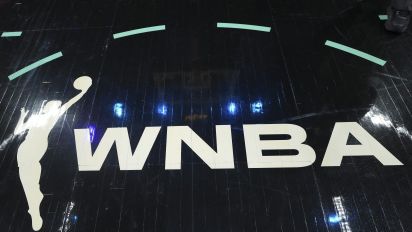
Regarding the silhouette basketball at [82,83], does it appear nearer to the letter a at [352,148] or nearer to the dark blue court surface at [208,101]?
the dark blue court surface at [208,101]

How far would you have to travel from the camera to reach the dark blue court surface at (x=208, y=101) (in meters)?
2.41

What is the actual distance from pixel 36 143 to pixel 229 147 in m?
1.52

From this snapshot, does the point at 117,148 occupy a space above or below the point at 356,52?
below

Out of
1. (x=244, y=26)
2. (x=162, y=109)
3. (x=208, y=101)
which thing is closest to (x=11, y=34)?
(x=162, y=109)

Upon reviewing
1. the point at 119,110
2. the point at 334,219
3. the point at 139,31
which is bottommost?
the point at 334,219

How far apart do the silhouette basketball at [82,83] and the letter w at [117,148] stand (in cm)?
49

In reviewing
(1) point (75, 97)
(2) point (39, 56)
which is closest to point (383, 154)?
(1) point (75, 97)

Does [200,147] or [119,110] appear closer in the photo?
[200,147]

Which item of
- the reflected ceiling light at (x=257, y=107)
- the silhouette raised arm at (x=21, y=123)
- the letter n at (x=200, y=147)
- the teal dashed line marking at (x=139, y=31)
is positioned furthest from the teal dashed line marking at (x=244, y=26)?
the silhouette raised arm at (x=21, y=123)

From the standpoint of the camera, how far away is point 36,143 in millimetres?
2832

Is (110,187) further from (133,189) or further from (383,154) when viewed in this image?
(383,154)

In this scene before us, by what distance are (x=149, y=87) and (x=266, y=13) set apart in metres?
1.57

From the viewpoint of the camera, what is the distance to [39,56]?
3.52 m

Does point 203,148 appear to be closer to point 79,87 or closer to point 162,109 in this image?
point 162,109
